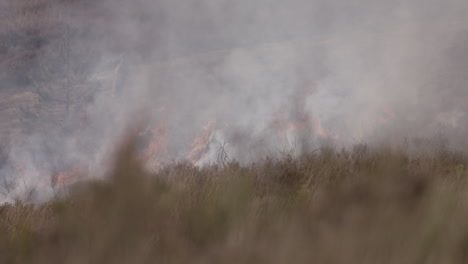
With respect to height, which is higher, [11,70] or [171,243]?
[11,70]

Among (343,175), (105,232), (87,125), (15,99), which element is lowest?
(105,232)

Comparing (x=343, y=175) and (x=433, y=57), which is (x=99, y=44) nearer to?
(x=433, y=57)

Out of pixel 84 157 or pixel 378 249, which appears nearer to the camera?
pixel 378 249

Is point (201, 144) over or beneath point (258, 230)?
over

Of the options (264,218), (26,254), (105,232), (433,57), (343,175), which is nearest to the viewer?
(105,232)

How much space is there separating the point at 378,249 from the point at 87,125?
47.0 feet

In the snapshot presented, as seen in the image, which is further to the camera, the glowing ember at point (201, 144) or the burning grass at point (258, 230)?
the glowing ember at point (201, 144)

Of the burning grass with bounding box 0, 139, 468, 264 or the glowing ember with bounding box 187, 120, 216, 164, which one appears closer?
the burning grass with bounding box 0, 139, 468, 264

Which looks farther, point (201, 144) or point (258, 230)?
point (201, 144)

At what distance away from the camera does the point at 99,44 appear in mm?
22156

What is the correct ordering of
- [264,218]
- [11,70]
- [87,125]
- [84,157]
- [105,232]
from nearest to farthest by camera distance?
[105,232] → [264,218] → [84,157] → [87,125] → [11,70]

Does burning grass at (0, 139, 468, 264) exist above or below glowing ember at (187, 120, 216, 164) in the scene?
below

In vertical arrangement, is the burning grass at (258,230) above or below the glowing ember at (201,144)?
below

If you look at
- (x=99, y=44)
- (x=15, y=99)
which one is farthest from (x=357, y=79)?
(x=15, y=99)
